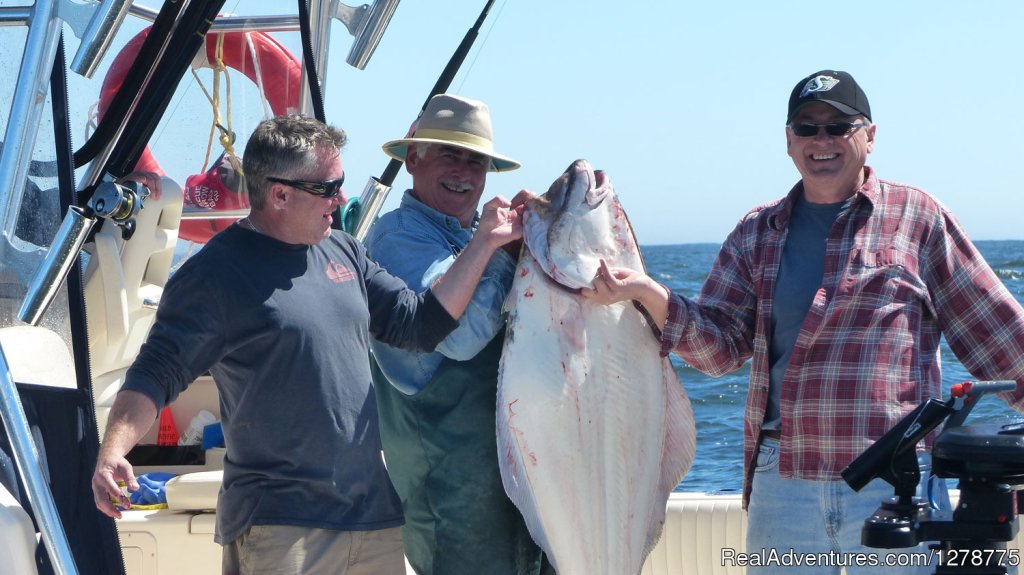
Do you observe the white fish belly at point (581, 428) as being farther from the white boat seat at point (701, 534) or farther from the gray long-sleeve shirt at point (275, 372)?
the white boat seat at point (701, 534)

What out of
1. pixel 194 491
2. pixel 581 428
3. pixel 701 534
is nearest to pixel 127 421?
pixel 581 428

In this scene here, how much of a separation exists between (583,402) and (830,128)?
1.00 meters

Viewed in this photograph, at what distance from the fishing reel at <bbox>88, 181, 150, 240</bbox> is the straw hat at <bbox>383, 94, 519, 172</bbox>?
0.90m

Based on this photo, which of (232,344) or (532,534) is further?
(532,534)

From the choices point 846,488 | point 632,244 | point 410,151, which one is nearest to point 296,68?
point 410,151

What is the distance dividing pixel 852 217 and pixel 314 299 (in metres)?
1.48

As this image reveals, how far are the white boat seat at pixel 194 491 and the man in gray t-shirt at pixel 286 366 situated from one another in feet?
3.11

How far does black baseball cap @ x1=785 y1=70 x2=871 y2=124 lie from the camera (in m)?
3.14

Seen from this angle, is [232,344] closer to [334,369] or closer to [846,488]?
[334,369]

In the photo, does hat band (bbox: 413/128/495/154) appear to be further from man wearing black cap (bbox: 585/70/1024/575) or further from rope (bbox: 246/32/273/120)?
rope (bbox: 246/32/273/120)

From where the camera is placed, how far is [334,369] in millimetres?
2936

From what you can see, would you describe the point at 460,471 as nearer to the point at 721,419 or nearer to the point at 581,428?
the point at 581,428

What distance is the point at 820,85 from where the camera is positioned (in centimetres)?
318

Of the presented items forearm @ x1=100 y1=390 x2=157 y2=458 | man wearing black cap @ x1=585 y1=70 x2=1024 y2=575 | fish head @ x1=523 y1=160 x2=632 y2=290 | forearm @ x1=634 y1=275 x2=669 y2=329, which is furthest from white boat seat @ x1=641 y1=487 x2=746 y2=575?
forearm @ x1=100 y1=390 x2=157 y2=458
